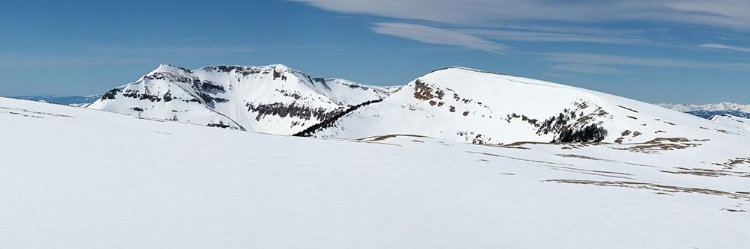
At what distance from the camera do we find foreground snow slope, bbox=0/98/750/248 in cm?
1831

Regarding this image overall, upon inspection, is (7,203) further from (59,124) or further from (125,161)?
(59,124)

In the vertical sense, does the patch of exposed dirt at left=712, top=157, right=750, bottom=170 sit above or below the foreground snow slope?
above

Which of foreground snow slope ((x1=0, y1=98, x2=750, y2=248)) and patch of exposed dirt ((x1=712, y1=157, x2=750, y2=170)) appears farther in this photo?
patch of exposed dirt ((x1=712, y1=157, x2=750, y2=170))

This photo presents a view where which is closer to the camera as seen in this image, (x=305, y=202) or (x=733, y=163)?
(x=305, y=202)

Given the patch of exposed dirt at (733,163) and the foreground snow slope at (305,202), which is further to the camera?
the patch of exposed dirt at (733,163)

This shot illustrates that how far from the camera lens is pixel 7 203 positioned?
19438 mm

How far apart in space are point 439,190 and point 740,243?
46.1 ft

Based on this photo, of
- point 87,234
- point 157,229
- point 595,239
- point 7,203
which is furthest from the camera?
point 595,239

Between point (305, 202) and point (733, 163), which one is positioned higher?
point (733, 163)

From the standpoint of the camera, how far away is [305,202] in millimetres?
24219

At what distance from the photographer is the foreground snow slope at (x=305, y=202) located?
1831cm

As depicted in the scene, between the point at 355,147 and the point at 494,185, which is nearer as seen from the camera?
the point at 494,185

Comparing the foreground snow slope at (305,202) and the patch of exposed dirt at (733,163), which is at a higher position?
the patch of exposed dirt at (733,163)

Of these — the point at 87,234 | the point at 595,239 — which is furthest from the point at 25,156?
the point at 595,239
